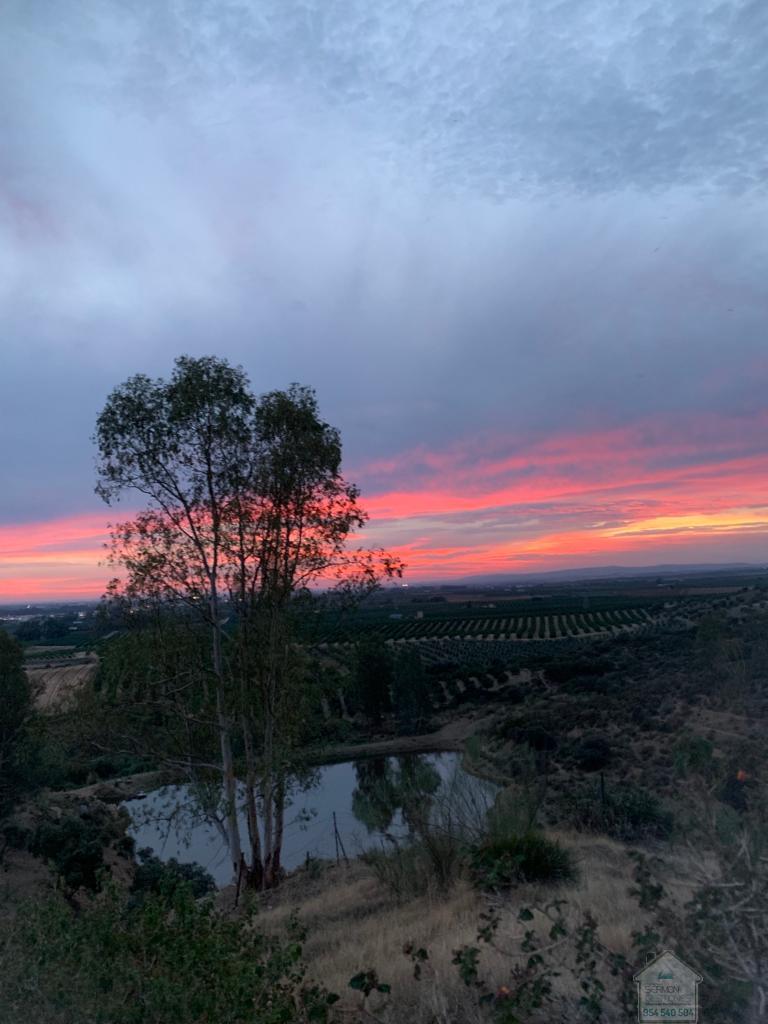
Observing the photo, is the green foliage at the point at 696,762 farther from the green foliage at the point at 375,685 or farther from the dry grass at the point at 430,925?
the green foliage at the point at 375,685

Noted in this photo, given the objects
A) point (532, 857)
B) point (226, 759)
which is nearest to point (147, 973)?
point (532, 857)

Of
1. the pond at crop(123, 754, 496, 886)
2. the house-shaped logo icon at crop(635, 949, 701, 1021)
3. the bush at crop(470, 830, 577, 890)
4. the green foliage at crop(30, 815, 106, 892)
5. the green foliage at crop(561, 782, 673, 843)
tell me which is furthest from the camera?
the green foliage at crop(30, 815, 106, 892)

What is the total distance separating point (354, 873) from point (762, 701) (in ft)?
56.4

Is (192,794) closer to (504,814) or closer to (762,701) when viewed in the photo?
(504,814)

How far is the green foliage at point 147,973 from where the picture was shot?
4.10 m

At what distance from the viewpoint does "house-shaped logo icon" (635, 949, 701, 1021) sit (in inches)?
161

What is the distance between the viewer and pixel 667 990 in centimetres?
414

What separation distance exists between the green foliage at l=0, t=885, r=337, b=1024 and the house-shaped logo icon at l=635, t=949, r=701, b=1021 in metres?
1.71

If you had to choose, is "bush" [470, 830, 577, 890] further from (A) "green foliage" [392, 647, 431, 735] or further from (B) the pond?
(A) "green foliage" [392, 647, 431, 735]

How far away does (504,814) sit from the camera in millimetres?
10266

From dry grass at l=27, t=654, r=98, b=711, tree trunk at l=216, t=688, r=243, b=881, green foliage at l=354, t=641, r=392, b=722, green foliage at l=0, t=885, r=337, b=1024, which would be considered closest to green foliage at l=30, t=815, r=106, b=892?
dry grass at l=27, t=654, r=98, b=711

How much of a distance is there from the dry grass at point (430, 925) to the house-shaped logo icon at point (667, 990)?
693 mm

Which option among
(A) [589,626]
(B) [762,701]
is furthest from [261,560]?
(A) [589,626]

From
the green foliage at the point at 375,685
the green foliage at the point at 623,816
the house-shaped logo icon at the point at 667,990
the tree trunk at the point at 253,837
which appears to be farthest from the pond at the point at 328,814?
the green foliage at the point at 375,685
